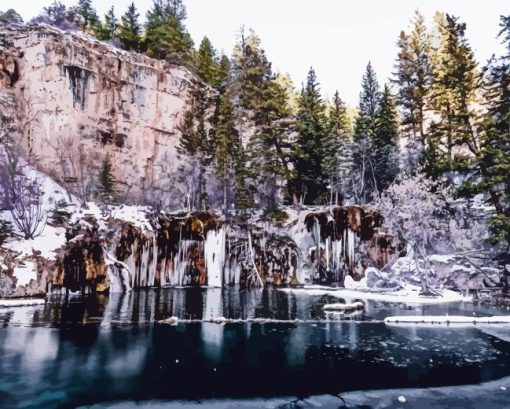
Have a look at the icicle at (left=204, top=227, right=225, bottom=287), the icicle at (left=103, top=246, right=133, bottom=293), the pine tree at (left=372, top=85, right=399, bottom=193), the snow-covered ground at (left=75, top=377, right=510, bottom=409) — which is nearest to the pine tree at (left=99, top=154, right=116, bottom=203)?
the icicle at (left=103, top=246, right=133, bottom=293)

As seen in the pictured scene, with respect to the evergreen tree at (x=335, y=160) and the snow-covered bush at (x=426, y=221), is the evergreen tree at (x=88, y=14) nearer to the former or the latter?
the evergreen tree at (x=335, y=160)

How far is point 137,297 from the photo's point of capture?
1060 inches

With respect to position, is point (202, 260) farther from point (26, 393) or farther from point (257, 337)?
point (26, 393)

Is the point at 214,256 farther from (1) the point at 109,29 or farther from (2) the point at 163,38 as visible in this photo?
(1) the point at 109,29

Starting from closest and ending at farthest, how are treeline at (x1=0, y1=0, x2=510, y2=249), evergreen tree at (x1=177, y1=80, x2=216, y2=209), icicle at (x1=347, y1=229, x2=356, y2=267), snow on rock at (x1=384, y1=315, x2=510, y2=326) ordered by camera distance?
snow on rock at (x1=384, y1=315, x2=510, y2=326), icicle at (x1=347, y1=229, x2=356, y2=267), treeline at (x1=0, y1=0, x2=510, y2=249), evergreen tree at (x1=177, y1=80, x2=216, y2=209)

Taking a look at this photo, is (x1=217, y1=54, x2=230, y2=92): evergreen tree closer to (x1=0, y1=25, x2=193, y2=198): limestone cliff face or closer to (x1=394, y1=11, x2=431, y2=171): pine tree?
(x1=0, y1=25, x2=193, y2=198): limestone cliff face

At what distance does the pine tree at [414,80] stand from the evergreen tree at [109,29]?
34.6 meters

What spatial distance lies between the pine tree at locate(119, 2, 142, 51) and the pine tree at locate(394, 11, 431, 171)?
31.4m

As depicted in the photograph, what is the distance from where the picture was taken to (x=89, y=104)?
45781mm

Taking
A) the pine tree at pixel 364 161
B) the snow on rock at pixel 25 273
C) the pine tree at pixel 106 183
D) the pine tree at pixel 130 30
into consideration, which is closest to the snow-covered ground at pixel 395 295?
the pine tree at pixel 364 161

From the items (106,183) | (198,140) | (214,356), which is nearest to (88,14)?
(198,140)

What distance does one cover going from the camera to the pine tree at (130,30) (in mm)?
51719

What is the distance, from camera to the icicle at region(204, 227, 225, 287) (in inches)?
1390

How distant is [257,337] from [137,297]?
1317cm
